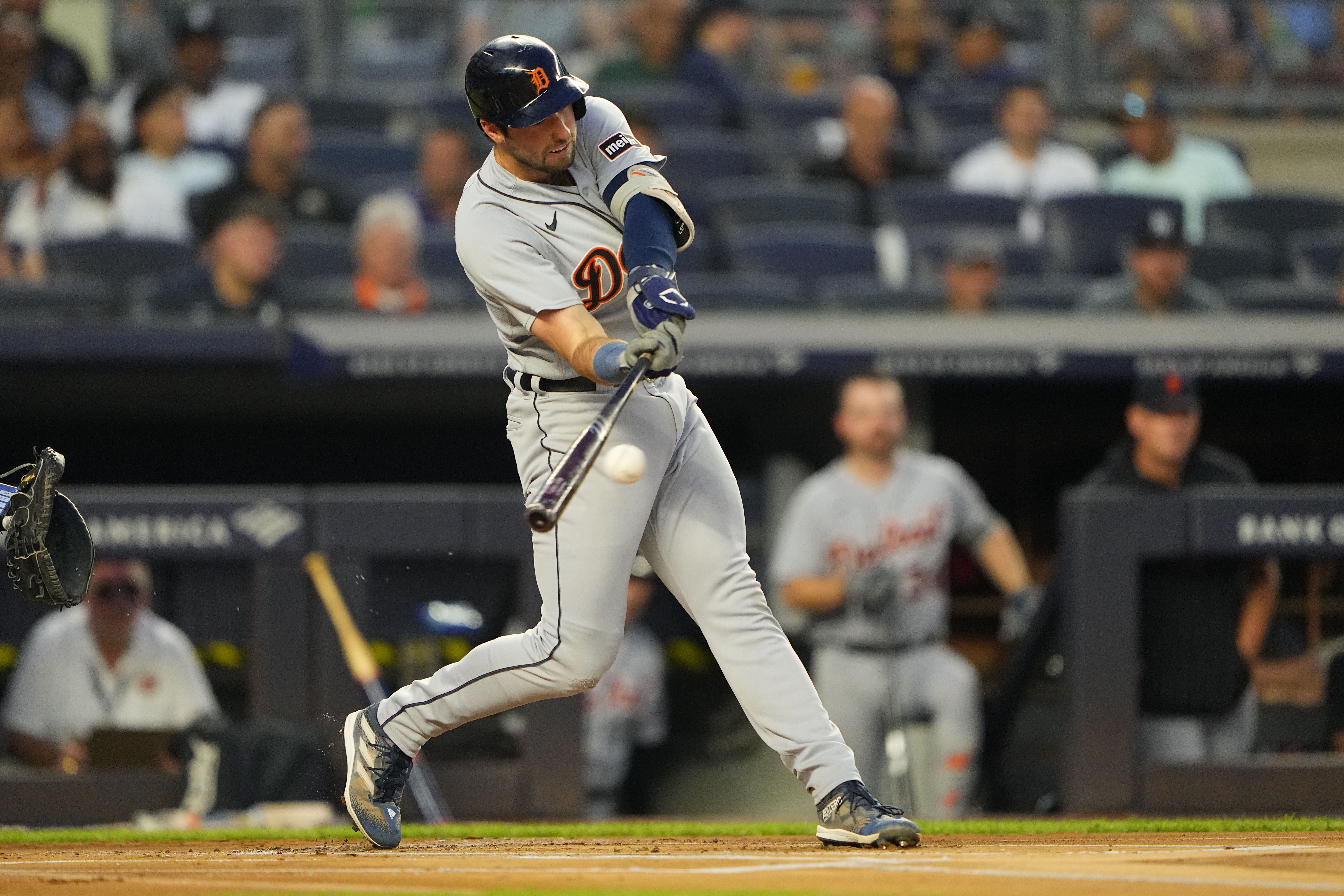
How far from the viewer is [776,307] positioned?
6.83 metres

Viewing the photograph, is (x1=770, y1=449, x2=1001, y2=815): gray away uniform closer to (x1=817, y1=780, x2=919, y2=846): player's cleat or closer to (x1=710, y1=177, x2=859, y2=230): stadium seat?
(x1=817, y1=780, x2=919, y2=846): player's cleat

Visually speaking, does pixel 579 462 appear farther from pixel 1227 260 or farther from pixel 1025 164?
pixel 1025 164

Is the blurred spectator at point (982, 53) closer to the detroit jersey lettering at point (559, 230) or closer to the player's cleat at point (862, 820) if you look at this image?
the detroit jersey lettering at point (559, 230)

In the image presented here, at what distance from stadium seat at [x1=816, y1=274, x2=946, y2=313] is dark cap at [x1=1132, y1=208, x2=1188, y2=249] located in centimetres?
77

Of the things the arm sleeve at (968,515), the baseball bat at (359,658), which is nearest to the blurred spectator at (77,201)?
the baseball bat at (359,658)

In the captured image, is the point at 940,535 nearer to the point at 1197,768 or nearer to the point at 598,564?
the point at 1197,768

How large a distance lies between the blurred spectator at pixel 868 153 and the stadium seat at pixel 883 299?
1204 mm

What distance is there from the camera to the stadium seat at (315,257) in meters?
7.12

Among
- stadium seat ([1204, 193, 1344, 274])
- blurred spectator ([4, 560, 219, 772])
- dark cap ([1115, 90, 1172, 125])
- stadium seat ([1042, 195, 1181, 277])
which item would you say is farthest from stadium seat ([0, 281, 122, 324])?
stadium seat ([1204, 193, 1344, 274])

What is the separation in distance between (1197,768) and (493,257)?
9.38ft

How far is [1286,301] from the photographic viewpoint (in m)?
7.05

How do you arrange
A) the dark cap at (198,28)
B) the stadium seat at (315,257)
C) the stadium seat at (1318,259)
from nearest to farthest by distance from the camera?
the stadium seat at (315,257), the stadium seat at (1318,259), the dark cap at (198,28)

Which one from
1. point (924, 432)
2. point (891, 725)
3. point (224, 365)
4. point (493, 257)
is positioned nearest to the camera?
point (493, 257)

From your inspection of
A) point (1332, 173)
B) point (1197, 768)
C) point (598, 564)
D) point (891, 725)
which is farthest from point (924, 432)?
point (1332, 173)
